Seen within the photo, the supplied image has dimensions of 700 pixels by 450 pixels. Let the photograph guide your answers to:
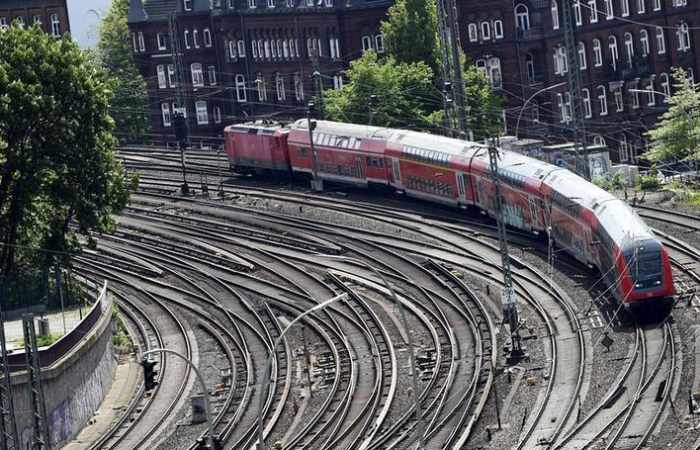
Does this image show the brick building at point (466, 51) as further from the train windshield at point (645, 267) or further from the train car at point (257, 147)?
the train windshield at point (645, 267)

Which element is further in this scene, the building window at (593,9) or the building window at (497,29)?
Result: the building window at (497,29)

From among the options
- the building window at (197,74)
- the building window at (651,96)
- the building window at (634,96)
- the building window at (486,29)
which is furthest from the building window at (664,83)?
the building window at (197,74)

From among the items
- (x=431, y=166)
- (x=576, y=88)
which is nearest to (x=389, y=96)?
(x=431, y=166)

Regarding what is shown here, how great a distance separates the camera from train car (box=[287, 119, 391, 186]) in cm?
9262

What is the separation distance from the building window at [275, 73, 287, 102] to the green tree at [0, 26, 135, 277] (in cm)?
5228

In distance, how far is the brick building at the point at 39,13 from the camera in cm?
13012

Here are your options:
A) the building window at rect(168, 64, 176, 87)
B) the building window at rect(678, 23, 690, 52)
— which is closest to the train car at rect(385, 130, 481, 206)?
the building window at rect(678, 23, 690, 52)

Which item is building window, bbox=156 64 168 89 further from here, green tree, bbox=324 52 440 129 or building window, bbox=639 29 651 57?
building window, bbox=639 29 651 57

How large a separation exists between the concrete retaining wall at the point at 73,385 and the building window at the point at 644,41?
55.8 metres

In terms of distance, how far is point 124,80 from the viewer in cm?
13038

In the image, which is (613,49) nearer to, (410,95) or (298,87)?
(410,95)

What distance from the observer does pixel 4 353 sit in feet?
173

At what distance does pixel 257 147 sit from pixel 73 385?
39.4 m

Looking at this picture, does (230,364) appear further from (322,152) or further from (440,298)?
(322,152)
